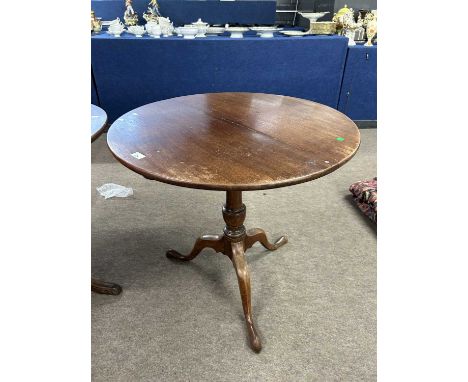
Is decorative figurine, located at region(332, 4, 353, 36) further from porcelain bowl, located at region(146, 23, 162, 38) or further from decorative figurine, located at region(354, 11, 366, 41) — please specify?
porcelain bowl, located at region(146, 23, 162, 38)

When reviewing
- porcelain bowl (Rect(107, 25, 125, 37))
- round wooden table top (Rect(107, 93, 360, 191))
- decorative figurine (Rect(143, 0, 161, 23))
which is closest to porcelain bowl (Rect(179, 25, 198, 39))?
porcelain bowl (Rect(107, 25, 125, 37))

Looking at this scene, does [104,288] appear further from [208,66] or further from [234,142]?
[208,66]

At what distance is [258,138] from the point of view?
1.10m

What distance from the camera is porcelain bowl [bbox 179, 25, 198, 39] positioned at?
2.70 metres

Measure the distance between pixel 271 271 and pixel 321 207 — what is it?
647mm

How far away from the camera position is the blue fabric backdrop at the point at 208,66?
2666 millimetres

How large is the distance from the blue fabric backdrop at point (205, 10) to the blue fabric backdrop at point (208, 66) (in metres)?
1.24

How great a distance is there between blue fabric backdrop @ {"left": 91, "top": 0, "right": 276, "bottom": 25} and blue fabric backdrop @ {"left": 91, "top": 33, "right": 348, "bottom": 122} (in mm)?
1240

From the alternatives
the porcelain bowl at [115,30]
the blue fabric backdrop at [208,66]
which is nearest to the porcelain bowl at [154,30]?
the blue fabric backdrop at [208,66]

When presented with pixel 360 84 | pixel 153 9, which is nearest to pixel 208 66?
pixel 360 84

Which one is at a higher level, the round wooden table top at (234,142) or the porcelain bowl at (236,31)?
the porcelain bowl at (236,31)

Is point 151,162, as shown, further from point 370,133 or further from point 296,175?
point 370,133

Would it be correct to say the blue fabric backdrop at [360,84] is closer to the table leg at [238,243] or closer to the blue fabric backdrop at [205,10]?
the blue fabric backdrop at [205,10]

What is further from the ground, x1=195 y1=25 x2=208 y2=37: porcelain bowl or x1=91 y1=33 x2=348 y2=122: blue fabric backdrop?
x1=195 y1=25 x2=208 y2=37: porcelain bowl
